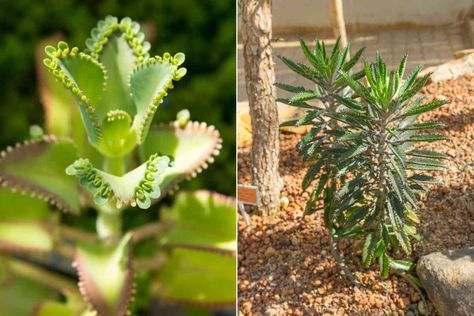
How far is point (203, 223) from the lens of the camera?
91cm

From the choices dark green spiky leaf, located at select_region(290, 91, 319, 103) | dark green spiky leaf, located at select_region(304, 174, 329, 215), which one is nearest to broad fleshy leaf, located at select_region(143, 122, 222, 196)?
dark green spiky leaf, located at select_region(290, 91, 319, 103)

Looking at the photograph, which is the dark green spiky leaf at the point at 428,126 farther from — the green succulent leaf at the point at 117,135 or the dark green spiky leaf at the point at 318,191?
the green succulent leaf at the point at 117,135

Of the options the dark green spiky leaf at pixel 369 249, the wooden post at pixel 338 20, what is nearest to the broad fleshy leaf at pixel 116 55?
the wooden post at pixel 338 20

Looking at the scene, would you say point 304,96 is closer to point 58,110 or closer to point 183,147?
point 183,147

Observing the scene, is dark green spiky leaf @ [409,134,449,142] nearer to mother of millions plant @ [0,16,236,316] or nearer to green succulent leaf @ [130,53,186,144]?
mother of millions plant @ [0,16,236,316]

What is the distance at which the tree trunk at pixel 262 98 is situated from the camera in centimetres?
114

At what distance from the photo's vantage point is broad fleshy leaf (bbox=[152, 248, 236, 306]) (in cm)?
92

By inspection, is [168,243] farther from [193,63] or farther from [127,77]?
[193,63]

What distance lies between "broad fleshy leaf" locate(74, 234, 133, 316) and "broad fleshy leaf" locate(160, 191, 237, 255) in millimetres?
76

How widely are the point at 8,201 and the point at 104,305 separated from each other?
0.88 ft

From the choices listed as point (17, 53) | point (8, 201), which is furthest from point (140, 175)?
point (17, 53)

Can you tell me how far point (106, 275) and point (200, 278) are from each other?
15 cm

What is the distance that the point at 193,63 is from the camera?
44.4 inches

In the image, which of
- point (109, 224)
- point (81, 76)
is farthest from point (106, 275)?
point (81, 76)
